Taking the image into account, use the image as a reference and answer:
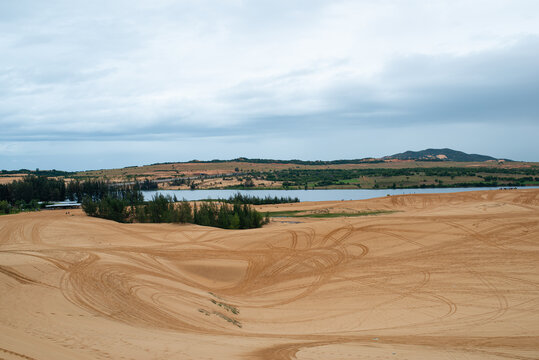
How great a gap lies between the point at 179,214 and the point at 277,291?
14.5 metres

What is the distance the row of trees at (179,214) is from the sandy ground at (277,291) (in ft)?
11.6

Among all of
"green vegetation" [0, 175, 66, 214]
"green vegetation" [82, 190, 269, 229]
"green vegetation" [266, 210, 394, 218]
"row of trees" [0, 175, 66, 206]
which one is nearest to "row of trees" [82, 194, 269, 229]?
"green vegetation" [82, 190, 269, 229]

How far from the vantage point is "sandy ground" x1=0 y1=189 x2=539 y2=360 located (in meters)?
7.77

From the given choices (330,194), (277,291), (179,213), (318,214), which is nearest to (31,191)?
(179,213)

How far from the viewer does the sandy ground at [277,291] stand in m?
7.77

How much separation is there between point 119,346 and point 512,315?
442 inches

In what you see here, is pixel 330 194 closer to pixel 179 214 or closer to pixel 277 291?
pixel 179 214

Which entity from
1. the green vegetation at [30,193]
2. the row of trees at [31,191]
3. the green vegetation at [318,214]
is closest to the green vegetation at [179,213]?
the green vegetation at [318,214]

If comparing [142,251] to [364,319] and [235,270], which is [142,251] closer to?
[235,270]

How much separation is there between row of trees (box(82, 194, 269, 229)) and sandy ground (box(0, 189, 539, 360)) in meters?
3.53

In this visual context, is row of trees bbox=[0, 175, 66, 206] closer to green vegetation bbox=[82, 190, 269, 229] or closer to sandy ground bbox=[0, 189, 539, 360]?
green vegetation bbox=[82, 190, 269, 229]

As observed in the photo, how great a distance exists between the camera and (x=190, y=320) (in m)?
10.5

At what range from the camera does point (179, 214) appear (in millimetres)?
28250

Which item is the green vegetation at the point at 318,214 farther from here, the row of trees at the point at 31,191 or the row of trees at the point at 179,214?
the row of trees at the point at 31,191
